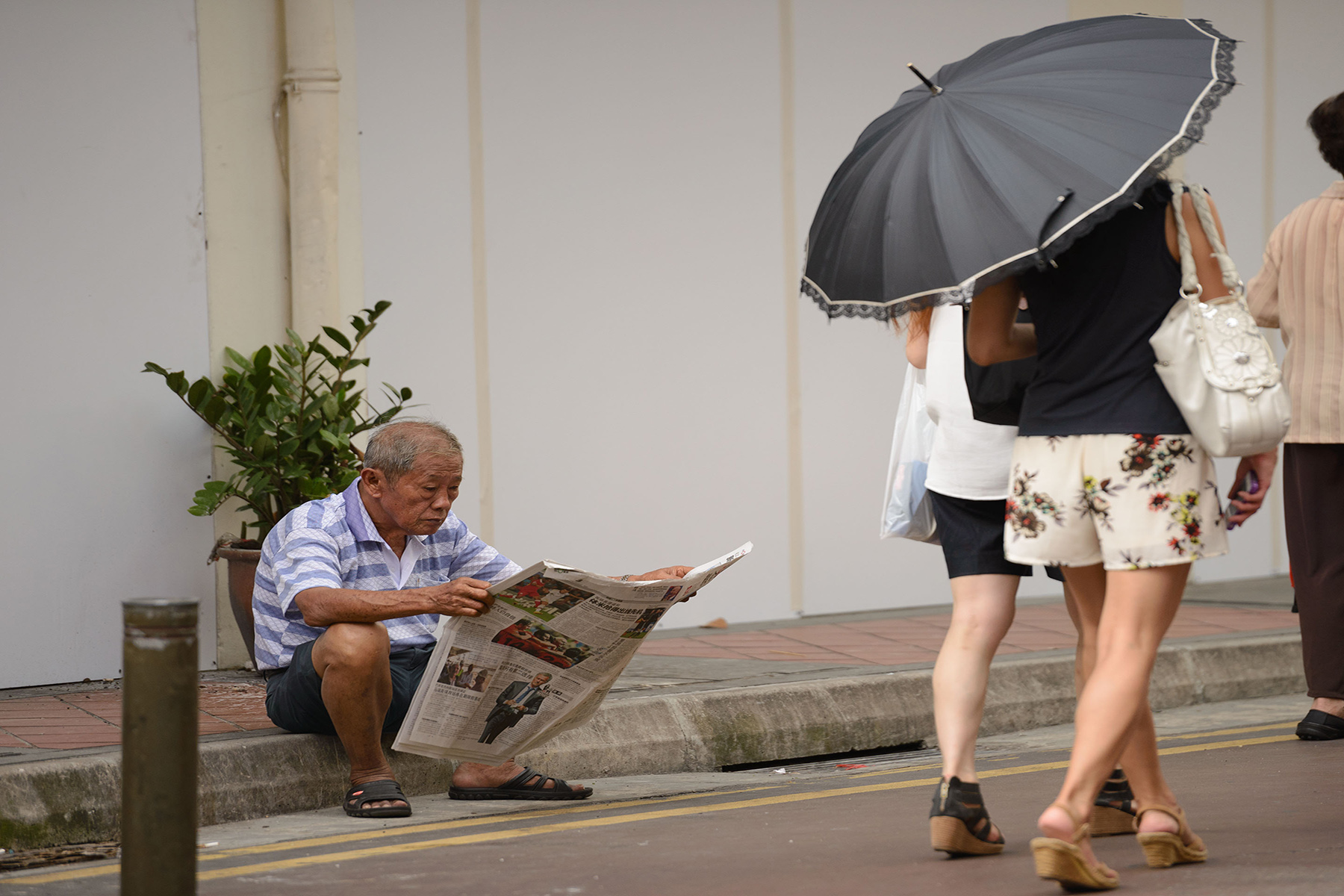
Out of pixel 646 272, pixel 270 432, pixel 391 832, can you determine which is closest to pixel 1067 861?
pixel 391 832

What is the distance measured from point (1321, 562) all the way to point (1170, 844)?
2.47 m

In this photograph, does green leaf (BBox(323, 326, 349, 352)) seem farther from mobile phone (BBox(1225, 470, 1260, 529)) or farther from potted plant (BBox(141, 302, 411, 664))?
mobile phone (BBox(1225, 470, 1260, 529))

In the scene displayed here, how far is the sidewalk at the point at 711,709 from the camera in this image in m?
4.68

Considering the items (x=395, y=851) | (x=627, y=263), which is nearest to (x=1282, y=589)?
(x=627, y=263)

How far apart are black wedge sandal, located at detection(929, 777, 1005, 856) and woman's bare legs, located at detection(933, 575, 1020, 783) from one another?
3cm

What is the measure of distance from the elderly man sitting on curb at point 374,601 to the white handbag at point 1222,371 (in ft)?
4.96

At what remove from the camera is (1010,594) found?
406 centimetres

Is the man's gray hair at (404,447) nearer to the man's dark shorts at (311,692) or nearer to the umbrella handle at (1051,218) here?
the man's dark shorts at (311,692)

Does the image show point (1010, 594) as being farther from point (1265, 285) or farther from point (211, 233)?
point (211, 233)

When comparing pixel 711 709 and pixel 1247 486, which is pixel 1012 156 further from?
pixel 711 709

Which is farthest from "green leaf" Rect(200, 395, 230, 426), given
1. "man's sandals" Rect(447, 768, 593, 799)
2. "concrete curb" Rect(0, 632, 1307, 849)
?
"man's sandals" Rect(447, 768, 593, 799)

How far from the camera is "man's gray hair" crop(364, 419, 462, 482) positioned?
471cm

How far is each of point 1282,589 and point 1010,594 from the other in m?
6.06

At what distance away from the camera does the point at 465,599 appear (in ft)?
14.2
